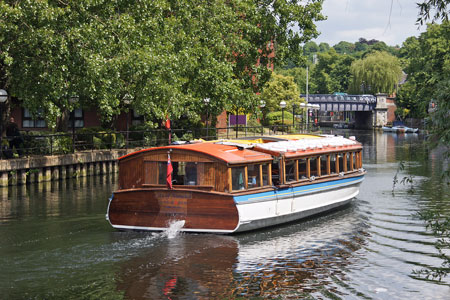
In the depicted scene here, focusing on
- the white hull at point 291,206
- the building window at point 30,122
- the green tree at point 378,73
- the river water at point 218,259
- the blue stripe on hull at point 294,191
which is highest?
the green tree at point 378,73

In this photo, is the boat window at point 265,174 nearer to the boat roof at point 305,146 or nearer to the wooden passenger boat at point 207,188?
the wooden passenger boat at point 207,188

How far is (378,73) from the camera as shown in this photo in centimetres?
11731

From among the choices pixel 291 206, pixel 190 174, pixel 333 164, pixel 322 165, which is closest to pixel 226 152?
pixel 190 174

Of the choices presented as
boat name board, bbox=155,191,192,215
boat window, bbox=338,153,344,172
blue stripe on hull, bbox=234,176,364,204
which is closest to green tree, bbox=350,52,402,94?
blue stripe on hull, bbox=234,176,364,204

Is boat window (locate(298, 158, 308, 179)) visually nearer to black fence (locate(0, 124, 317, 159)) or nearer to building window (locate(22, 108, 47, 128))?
black fence (locate(0, 124, 317, 159))

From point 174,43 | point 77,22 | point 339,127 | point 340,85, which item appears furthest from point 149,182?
point 340,85

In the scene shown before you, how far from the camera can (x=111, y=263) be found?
1711 cm

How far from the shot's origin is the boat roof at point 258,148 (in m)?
20.3

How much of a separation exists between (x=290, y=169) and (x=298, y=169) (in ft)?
1.29

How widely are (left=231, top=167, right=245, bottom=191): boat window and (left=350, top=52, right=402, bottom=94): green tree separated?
329 feet

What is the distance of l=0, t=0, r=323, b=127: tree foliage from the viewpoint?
98.1 ft

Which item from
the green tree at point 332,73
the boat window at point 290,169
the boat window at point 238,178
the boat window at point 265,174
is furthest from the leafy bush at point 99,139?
the green tree at point 332,73

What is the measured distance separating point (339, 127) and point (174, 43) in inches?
3838

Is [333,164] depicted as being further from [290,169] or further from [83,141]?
[83,141]
